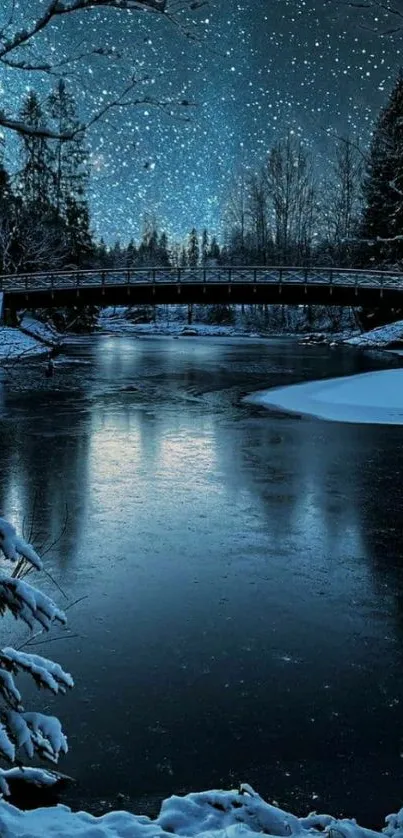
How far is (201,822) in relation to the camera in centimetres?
366

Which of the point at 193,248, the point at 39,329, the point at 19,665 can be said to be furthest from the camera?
the point at 193,248

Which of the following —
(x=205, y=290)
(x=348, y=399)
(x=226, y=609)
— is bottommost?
(x=226, y=609)

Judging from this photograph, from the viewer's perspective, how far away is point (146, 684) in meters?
5.57

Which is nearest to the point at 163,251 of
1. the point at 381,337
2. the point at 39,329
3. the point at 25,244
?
the point at 39,329

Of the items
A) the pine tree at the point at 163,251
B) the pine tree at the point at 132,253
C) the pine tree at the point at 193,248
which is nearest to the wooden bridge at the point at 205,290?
the pine tree at the point at 132,253

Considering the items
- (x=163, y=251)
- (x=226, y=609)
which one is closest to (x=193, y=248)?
(x=163, y=251)

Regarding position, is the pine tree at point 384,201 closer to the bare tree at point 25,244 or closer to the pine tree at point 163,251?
the bare tree at point 25,244

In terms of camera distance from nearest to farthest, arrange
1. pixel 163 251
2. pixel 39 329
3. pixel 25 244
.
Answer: pixel 25 244 → pixel 39 329 → pixel 163 251

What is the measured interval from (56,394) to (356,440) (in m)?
13.1

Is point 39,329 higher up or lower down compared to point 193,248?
lower down

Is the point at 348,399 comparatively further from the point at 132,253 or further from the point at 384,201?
the point at 132,253

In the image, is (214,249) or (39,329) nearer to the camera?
(39,329)

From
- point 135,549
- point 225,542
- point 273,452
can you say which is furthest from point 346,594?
point 273,452

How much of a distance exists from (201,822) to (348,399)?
20.0 meters
